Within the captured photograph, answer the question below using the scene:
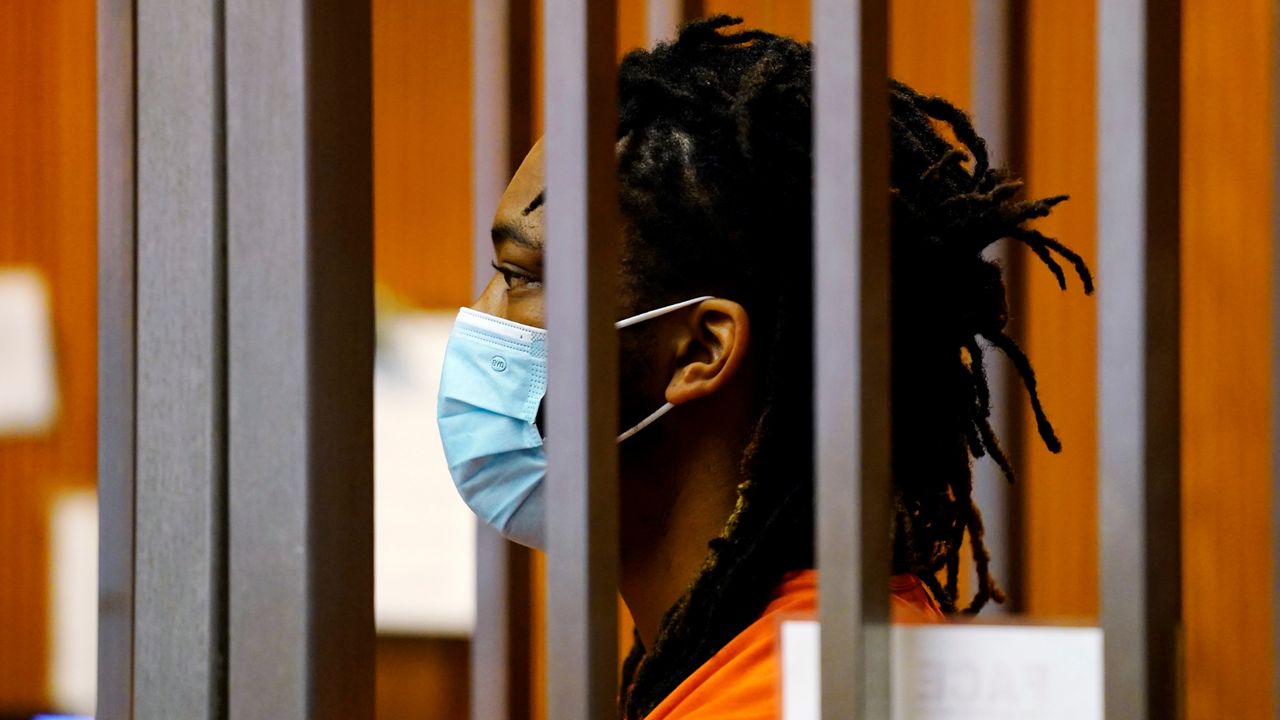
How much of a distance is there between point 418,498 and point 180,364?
6.63 ft

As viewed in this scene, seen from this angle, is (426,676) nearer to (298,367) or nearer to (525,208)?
(525,208)

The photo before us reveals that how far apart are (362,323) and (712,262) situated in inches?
20.2

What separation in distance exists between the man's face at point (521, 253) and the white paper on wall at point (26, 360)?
6.31ft

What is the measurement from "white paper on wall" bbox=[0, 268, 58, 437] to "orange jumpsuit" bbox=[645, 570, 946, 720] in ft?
7.29

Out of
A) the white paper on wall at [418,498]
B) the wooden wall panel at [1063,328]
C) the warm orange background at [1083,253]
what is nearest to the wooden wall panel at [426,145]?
the warm orange background at [1083,253]

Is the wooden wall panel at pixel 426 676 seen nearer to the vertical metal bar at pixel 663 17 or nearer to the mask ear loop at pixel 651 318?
the vertical metal bar at pixel 663 17

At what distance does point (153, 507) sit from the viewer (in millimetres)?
785

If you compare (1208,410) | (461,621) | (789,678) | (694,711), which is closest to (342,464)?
(789,678)

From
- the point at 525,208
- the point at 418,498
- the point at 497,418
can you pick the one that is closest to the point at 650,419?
the point at 497,418

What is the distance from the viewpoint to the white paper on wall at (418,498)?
108 inches

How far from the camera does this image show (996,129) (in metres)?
1.86

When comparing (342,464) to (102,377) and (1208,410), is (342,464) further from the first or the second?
(1208,410)

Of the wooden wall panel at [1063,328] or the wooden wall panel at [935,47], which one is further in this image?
the wooden wall panel at [935,47]

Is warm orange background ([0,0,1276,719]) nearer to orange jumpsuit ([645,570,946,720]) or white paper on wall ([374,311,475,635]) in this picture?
white paper on wall ([374,311,475,635])
